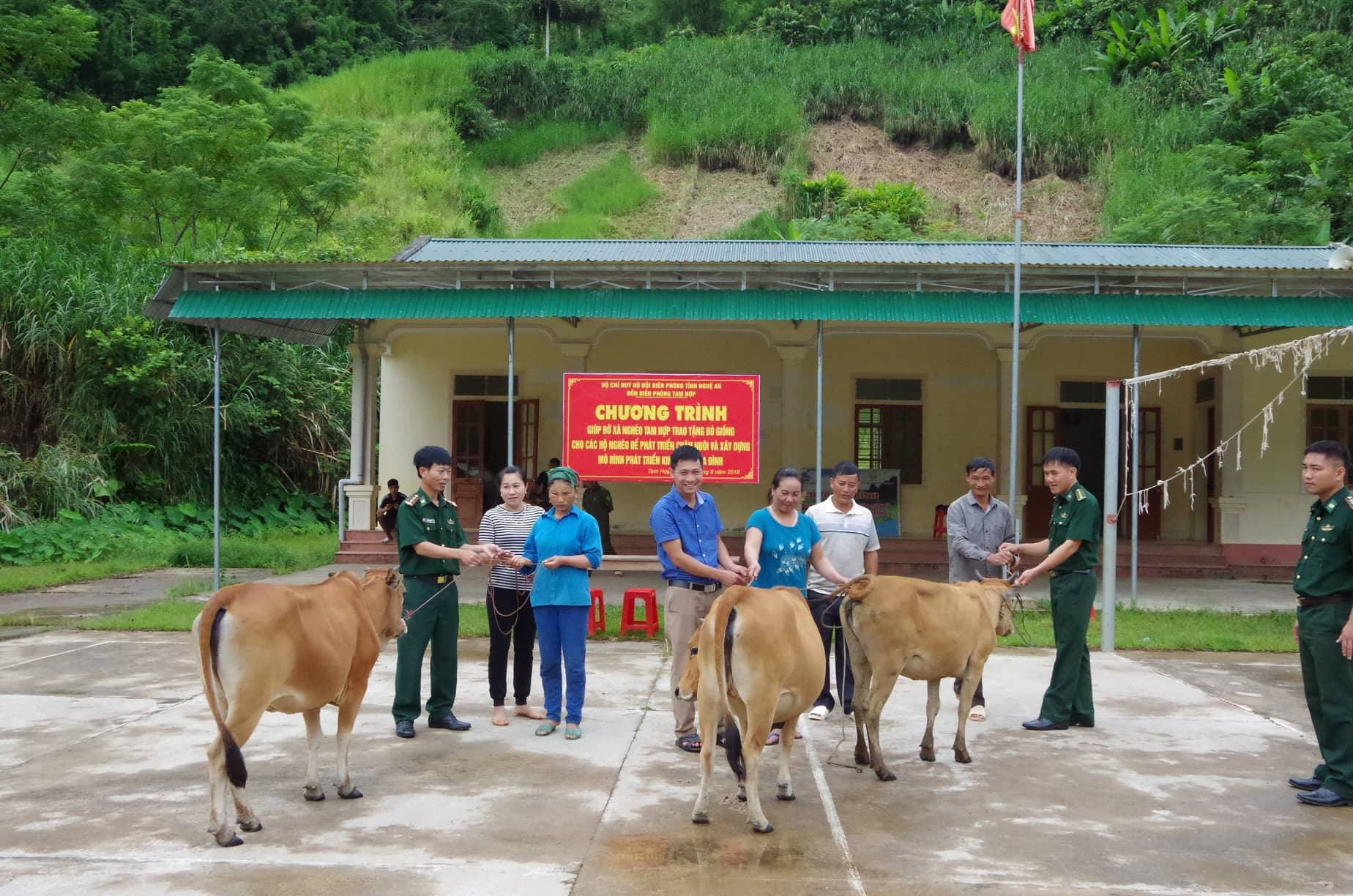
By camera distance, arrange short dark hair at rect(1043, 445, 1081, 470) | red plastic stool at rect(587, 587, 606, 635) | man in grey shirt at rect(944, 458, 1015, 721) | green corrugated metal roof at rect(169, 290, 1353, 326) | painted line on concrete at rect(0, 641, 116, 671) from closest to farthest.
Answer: short dark hair at rect(1043, 445, 1081, 470) → man in grey shirt at rect(944, 458, 1015, 721) → painted line on concrete at rect(0, 641, 116, 671) → red plastic stool at rect(587, 587, 606, 635) → green corrugated metal roof at rect(169, 290, 1353, 326)

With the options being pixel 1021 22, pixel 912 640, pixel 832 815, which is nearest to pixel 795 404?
pixel 1021 22

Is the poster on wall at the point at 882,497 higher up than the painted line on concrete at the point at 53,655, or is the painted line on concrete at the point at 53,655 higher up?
the poster on wall at the point at 882,497

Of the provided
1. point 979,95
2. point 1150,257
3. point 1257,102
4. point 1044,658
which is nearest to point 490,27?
point 979,95

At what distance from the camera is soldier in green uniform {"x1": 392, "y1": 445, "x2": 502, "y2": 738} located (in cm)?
650

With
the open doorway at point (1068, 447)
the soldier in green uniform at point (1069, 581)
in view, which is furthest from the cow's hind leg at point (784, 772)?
the open doorway at point (1068, 447)

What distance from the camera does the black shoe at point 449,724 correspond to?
6.86 meters

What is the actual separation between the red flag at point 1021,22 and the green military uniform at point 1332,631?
843 centimetres

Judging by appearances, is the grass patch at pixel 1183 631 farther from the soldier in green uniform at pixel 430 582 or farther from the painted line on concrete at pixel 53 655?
the painted line on concrete at pixel 53 655

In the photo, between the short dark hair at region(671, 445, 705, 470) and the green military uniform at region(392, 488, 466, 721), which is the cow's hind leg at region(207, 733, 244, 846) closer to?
the green military uniform at region(392, 488, 466, 721)

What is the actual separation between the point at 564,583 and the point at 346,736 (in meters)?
1.61

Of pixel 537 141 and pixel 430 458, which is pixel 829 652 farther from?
pixel 537 141

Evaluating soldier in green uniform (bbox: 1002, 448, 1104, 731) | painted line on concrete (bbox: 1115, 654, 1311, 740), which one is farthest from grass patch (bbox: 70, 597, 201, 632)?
painted line on concrete (bbox: 1115, 654, 1311, 740)

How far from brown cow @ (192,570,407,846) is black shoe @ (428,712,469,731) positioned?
1346mm

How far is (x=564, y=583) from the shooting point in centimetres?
659
